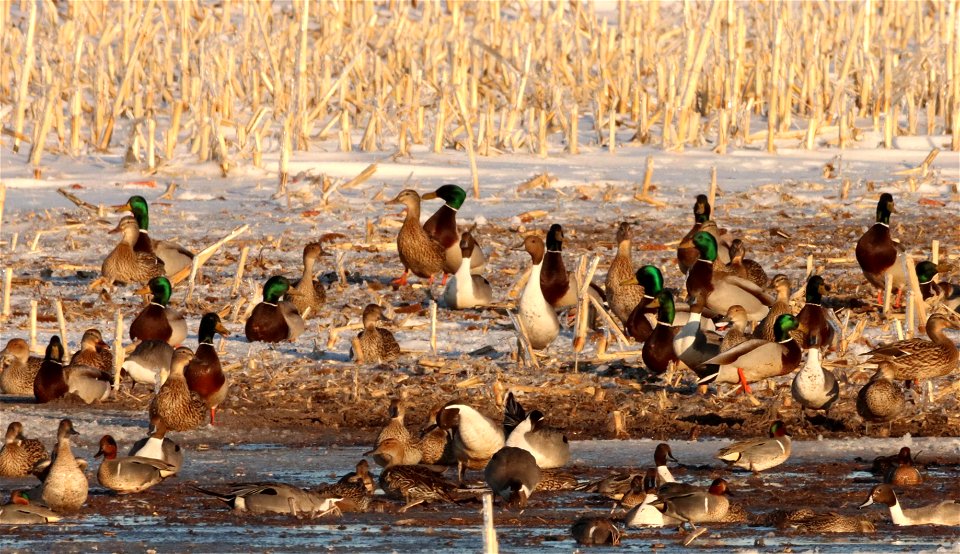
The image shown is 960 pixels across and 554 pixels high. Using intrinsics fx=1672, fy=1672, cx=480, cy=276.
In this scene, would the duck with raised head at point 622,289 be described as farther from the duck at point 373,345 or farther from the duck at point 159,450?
the duck at point 159,450

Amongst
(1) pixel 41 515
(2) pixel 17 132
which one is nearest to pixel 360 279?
(2) pixel 17 132

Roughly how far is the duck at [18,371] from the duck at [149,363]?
2.04 feet

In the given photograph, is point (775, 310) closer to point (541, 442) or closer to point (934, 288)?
point (934, 288)

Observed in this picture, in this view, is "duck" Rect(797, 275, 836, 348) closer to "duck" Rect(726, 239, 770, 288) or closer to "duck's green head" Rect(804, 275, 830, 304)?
"duck's green head" Rect(804, 275, 830, 304)

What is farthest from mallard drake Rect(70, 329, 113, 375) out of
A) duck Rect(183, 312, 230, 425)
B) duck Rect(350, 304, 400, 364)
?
duck Rect(350, 304, 400, 364)

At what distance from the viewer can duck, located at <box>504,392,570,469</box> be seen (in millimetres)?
8711

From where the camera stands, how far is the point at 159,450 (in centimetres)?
870

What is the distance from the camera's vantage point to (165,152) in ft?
60.1

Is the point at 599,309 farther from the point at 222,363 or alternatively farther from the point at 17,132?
the point at 17,132

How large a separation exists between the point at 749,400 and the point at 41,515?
15.5ft

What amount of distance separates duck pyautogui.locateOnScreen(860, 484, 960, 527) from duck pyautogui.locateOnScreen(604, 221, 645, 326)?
5.30m

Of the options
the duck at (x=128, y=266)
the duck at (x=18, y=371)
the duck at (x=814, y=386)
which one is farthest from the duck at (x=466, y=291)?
the duck at (x=814, y=386)

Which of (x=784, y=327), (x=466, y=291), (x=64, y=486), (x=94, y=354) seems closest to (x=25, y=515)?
(x=64, y=486)

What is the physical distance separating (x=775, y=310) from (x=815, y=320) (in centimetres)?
43
